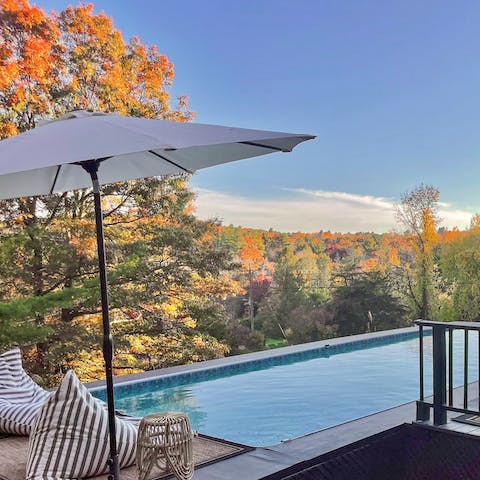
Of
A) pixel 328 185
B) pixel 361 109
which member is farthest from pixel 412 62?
pixel 328 185

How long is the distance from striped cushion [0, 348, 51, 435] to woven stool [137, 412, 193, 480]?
1645 millimetres

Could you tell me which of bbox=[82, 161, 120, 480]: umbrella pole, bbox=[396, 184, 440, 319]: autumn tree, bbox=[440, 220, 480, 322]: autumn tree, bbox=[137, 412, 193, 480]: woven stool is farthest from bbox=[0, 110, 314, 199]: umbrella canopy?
bbox=[440, 220, 480, 322]: autumn tree

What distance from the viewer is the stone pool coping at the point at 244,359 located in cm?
677

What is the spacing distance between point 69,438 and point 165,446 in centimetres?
70

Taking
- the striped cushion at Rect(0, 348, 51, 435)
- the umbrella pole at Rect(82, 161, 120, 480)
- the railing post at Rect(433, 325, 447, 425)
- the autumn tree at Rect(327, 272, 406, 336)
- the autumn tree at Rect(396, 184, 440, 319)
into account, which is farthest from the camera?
the autumn tree at Rect(396, 184, 440, 319)

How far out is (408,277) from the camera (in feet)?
65.6

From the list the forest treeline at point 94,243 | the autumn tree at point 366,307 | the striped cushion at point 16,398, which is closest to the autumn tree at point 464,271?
the autumn tree at point 366,307

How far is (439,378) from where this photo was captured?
396 cm

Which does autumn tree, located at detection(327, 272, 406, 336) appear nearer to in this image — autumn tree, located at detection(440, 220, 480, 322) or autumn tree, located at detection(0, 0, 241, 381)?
autumn tree, located at detection(440, 220, 480, 322)

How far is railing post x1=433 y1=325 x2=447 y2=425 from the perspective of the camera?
12.8 ft

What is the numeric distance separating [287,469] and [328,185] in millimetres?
18845

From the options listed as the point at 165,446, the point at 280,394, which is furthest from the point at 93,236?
the point at 165,446

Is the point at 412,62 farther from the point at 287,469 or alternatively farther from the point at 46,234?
the point at 287,469

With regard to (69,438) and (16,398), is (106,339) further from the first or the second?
(16,398)
